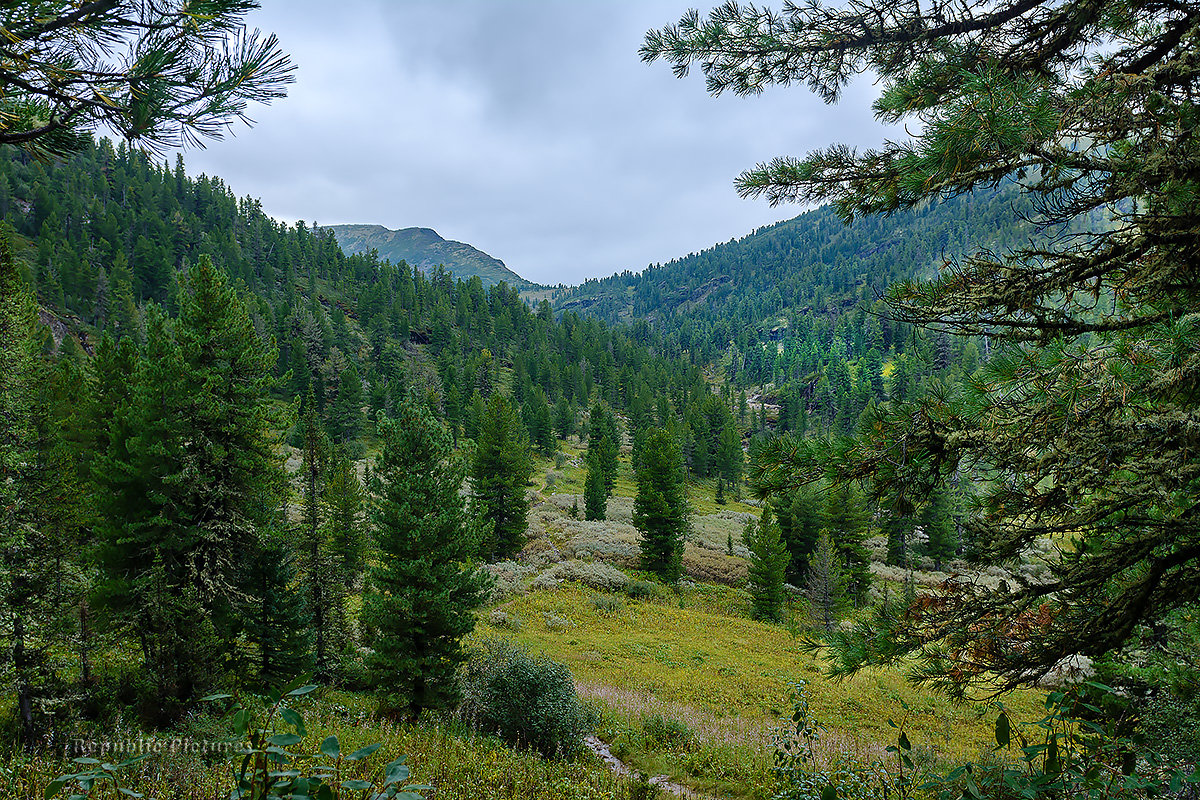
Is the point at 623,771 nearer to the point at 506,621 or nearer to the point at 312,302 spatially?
the point at 506,621

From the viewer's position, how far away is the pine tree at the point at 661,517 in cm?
3303

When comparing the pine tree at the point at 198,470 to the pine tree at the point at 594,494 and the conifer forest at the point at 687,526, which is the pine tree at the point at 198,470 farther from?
the pine tree at the point at 594,494

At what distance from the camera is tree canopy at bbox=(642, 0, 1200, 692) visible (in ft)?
10.8

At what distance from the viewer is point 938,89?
4355mm

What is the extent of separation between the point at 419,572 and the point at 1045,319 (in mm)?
12505

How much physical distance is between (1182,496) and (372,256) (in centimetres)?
14916

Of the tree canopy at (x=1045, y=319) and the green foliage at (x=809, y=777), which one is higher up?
the tree canopy at (x=1045, y=319)

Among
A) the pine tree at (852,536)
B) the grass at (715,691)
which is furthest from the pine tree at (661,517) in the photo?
the pine tree at (852,536)

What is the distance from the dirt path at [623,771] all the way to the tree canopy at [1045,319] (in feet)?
19.4

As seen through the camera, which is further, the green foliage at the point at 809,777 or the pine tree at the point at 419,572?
the pine tree at the point at 419,572

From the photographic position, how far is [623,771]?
952cm

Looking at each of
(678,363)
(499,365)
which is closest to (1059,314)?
(499,365)

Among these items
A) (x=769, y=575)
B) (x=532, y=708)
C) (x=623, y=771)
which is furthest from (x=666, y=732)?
(x=769, y=575)

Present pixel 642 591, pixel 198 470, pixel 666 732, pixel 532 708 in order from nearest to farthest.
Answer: pixel 532 708, pixel 666 732, pixel 198 470, pixel 642 591
